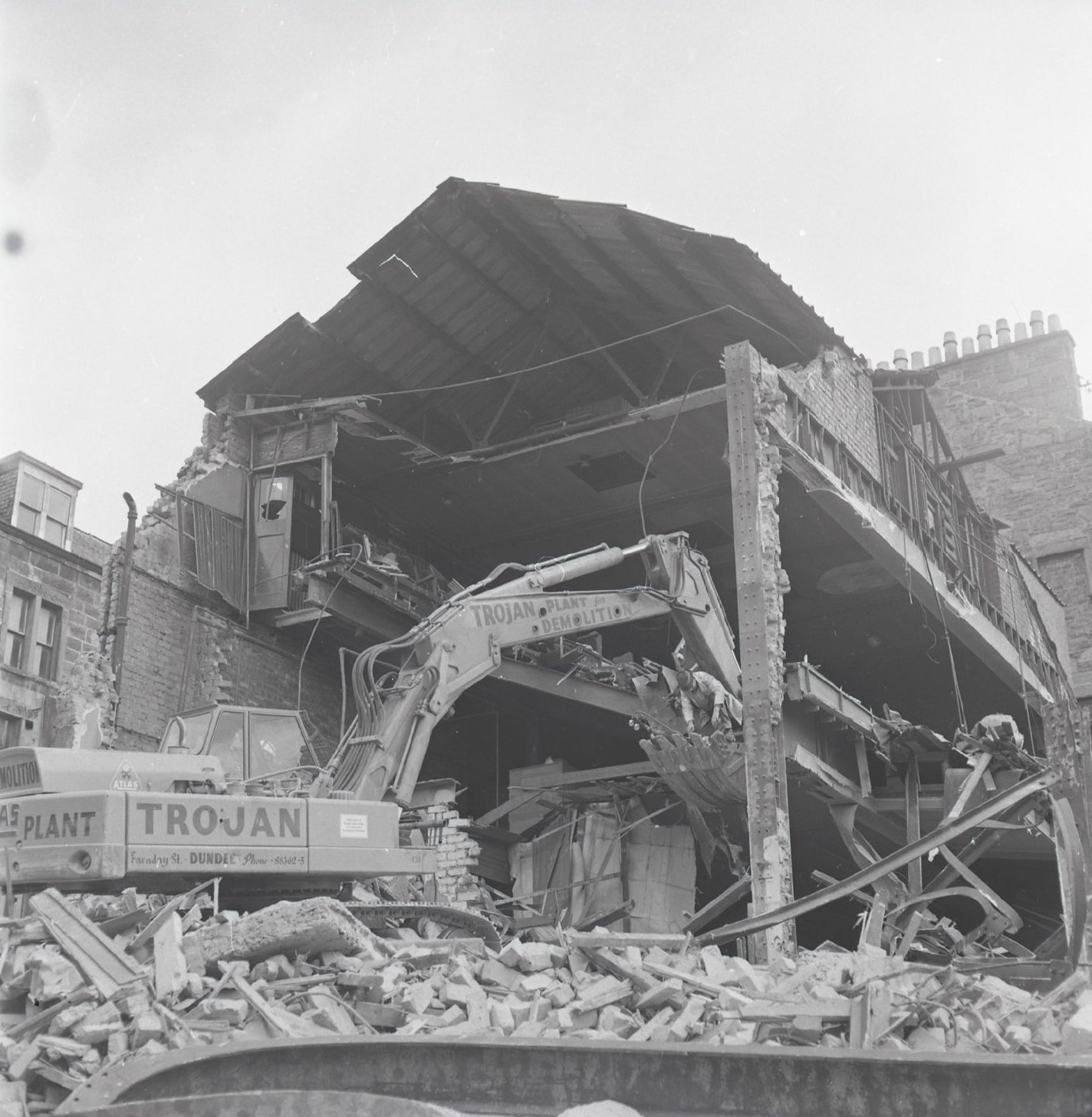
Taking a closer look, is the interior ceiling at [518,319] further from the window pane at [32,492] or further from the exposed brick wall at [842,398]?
the window pane at [32,492]

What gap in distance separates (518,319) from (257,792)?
12.6m

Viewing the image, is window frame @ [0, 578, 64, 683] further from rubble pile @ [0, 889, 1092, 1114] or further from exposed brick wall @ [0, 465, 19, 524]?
rubble pile @ [0, 889, 1092, 1114]

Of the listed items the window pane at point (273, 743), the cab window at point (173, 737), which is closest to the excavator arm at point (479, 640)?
the window pane at point (273, 743)

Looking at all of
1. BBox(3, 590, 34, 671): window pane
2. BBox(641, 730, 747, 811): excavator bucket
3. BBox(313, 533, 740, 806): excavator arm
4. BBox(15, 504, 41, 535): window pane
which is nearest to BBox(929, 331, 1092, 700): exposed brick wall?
BBox(641, 730, 747, 811): excavator bucket

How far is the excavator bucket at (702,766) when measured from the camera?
57.2 feet

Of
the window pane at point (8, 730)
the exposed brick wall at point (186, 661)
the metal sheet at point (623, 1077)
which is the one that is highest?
the window pane at point (8, 730)

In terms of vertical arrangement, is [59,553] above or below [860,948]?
above

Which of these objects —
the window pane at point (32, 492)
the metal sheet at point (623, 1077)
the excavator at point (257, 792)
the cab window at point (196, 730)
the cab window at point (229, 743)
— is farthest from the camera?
the window pane at point (32, 492)

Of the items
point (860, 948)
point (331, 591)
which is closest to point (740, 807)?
point (860, 948)

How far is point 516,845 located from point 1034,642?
13.8 meters

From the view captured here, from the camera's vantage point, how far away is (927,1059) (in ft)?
19.2

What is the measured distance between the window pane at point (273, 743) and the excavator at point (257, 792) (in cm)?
1

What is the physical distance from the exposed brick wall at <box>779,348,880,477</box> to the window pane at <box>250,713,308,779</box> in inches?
354

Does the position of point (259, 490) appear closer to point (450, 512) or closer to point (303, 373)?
point (303, 373)
